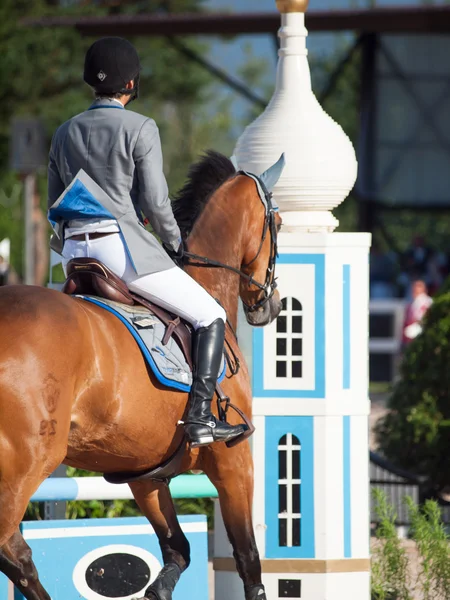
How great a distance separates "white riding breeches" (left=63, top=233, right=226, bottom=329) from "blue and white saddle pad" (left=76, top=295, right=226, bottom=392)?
9 centimetres

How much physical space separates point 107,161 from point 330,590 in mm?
2387

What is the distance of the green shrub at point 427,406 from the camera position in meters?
8.75

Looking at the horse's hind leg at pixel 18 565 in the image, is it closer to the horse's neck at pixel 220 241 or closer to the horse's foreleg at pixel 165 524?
the horse's foreleg at pixel 165 524

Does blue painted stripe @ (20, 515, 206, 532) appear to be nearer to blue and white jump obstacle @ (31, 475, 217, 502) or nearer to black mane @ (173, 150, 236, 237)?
blue and white jump obstacle @ (31, 475, 217, 502)

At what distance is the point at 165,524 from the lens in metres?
5.39

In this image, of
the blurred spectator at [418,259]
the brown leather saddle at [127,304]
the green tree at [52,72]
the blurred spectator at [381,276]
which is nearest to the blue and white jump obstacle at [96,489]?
the brown leather saddle at [127,304]

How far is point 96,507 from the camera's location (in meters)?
7.27

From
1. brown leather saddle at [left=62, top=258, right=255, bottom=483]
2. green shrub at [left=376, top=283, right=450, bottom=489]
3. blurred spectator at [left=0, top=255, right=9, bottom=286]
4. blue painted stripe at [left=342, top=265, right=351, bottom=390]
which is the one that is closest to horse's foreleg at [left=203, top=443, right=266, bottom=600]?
brown leather saddle at [left=62, top=258, right=255, bottom=483]

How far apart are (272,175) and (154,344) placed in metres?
1.20

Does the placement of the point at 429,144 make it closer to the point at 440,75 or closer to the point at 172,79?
the point at 440,75

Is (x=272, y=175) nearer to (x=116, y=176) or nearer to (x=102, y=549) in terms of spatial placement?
(x=116, y=176)

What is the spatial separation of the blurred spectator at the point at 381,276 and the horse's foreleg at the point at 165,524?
696 inches

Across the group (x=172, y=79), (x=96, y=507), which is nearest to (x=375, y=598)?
(x=96, y=507)

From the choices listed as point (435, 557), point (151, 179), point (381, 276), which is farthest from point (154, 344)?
point (381, 276)
